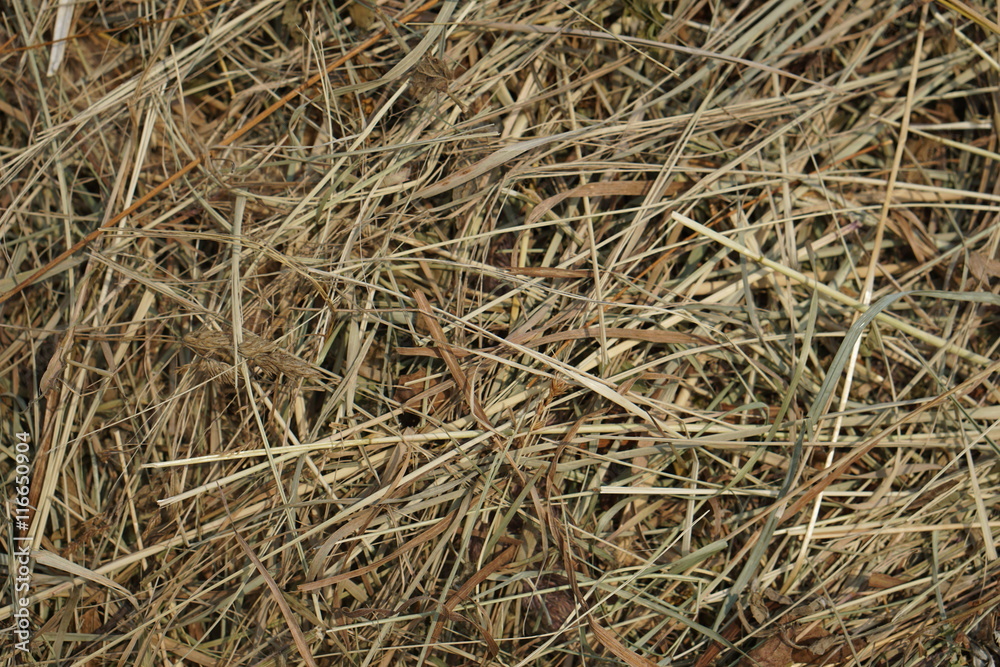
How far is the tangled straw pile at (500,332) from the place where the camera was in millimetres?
1222

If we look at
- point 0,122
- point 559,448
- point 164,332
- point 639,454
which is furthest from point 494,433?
point 0,122

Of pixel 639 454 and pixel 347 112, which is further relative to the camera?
pixel 347 112

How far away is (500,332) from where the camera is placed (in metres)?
1.34

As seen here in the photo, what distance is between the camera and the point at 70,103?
4.67 feet

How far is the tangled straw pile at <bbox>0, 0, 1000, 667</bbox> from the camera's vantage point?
1.22 meters

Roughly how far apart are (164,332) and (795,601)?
56.1 inches

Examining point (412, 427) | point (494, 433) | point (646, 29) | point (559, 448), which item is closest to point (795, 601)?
point (559, 448)

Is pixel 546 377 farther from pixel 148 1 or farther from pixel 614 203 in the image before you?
pixel 148 1

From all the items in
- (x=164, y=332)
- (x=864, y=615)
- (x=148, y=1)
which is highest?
(x=148, y=1)

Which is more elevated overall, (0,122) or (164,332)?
(0,122)

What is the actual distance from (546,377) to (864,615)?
32.1 inches

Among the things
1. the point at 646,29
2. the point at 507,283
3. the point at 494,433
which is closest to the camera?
the point at 494,433

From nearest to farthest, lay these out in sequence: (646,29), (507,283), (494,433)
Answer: (494,433) < (507,283) < (646,29)

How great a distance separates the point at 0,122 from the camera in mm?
1474
